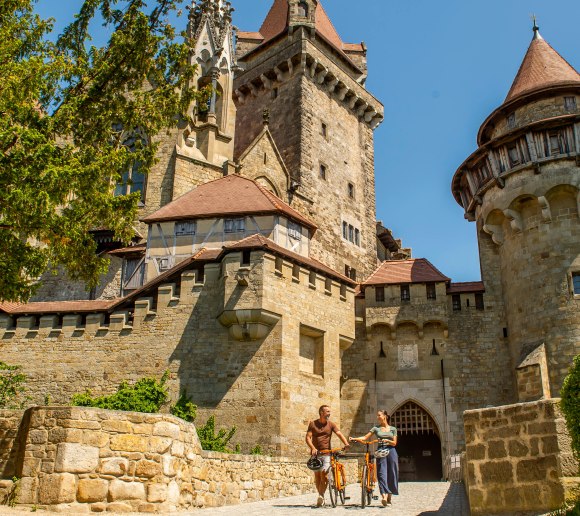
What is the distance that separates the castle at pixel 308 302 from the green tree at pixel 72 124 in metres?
4.10

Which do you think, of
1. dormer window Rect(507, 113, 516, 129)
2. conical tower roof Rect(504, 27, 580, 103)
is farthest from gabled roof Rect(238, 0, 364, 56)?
dormer window Rect(507, 113, 516, 129)

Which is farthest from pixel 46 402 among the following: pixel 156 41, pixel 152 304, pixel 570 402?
pixel 570 402

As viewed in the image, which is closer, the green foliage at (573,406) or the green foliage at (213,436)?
the green foliage at (573,406)

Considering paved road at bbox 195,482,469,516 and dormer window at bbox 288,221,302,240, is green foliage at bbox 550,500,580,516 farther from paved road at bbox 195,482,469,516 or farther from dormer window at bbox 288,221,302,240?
dormer window at bbox 288,221,302,240

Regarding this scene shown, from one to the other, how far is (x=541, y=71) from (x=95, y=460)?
21.8 meters

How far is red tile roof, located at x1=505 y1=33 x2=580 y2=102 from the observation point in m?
23.6

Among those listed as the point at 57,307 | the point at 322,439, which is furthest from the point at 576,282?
the point at 57,307

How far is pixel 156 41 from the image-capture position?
13305mm

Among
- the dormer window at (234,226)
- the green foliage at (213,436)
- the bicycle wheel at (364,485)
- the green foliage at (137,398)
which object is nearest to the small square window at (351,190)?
the dormer window at (234,226)

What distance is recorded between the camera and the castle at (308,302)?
19.4 meters

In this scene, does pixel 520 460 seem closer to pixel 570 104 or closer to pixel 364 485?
pixel 364 485

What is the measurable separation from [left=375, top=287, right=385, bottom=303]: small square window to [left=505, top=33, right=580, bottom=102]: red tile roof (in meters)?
7.97

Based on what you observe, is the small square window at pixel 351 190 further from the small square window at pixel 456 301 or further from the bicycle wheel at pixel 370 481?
the bicycle wheel at pixel 370 481

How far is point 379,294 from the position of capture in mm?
24719
